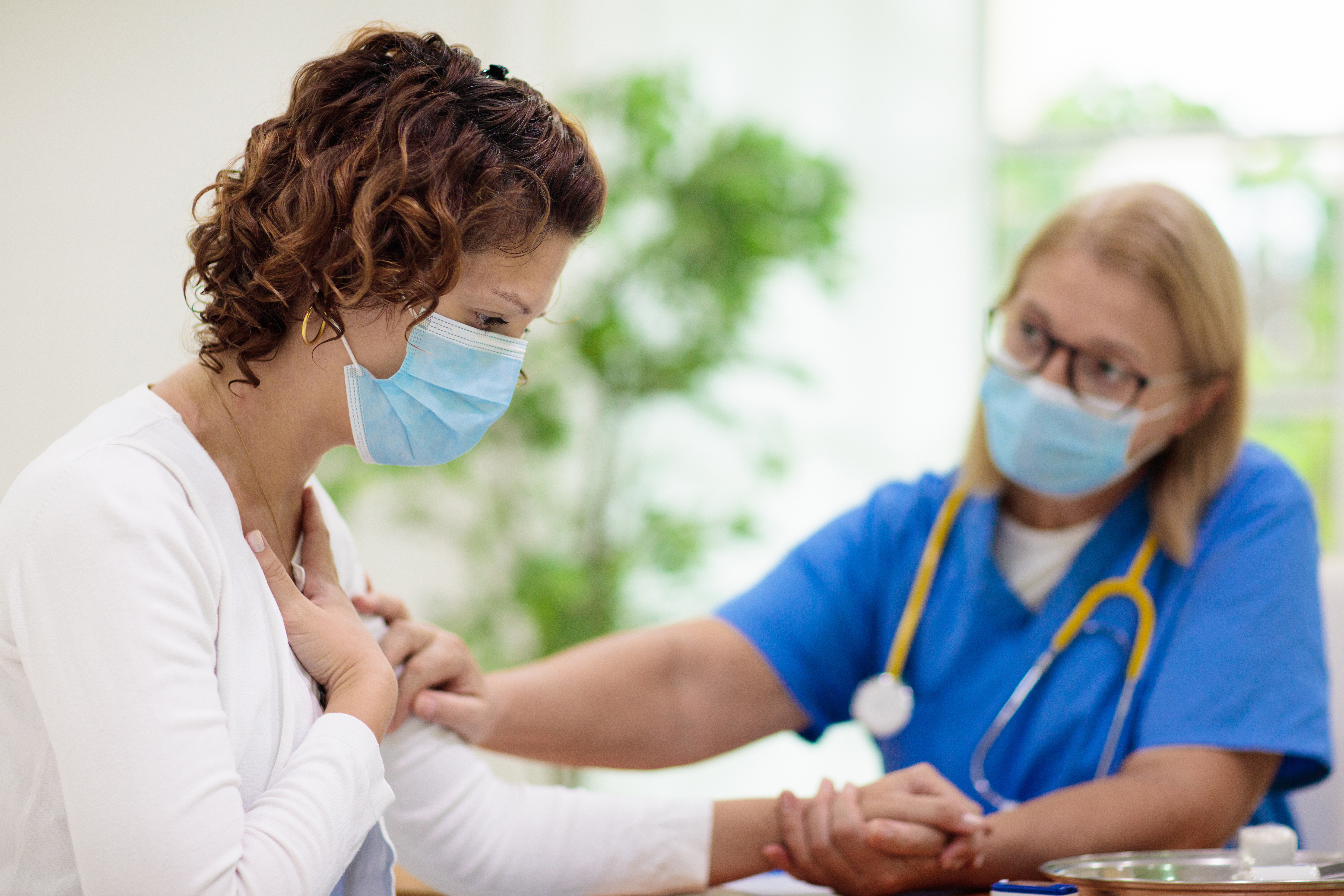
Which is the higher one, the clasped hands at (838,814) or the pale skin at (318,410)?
the pale skin at (318,410)

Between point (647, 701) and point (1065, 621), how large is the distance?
1.86 feet

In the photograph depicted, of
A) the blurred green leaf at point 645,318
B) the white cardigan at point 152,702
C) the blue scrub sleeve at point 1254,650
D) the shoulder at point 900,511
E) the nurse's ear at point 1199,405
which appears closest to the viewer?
the white cardigan at point 152,702

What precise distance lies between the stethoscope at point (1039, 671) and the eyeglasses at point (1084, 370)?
0.64ft

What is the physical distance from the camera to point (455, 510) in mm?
3357

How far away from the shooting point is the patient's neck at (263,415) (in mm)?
962

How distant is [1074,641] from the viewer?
154 cm

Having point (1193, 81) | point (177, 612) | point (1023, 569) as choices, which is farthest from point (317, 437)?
point (1193, 81)

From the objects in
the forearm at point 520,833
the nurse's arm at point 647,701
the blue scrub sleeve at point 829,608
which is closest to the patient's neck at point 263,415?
the forearm at point 520,833

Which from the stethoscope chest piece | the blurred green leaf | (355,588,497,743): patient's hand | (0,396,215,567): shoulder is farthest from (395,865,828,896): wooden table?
the blurred green leaf

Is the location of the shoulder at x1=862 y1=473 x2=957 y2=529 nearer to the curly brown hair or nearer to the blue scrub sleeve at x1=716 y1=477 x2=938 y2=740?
the blue scrub sleeve at x1=716 y1=477 x2=938 y2=740

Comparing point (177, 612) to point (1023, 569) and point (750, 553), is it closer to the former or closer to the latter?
point (1023, 569)

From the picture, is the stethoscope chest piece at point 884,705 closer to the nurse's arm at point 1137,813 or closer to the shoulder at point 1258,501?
the nurse's arm at point 1137,813

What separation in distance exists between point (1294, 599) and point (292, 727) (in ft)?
3.93

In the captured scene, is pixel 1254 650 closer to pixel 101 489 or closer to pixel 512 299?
pixel 512 299
